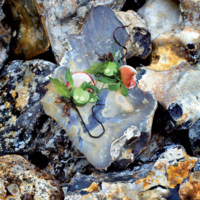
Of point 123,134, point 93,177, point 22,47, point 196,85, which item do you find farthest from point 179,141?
point 22,47

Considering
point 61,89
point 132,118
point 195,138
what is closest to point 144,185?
point 132,118

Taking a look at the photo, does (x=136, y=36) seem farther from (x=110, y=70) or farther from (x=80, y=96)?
(x=80, y=96)

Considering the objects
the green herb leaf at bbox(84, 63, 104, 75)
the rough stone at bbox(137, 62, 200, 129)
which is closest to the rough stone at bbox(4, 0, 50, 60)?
the green herb leaf at bbox(84, 63, 104, 75)

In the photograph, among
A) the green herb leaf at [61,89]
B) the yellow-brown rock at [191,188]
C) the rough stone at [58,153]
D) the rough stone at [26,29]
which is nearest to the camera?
the yellow-brown rock at [191,188]

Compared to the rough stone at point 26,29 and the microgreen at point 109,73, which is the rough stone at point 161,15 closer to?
the microgreen at point 109,73

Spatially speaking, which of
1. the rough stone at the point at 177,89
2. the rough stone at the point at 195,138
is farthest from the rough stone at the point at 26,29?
the rough stone at the point at 195,138

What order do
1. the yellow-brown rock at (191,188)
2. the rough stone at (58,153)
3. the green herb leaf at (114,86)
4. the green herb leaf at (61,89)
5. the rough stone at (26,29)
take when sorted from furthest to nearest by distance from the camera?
1. the rough stone at (26,29)
2. the rough stone at (58,153)
3. the green herb leaf at (114,86)
4. the green herb leaf at (61,89)
5. the yellow-brown rock at (191,188)

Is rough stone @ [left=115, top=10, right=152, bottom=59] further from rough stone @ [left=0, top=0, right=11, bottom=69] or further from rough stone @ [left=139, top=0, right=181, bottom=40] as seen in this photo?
rough stone @ [left=0, top=0, right=11, bottom=69]

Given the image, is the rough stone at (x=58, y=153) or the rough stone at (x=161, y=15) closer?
the rough stone at (x=58, y=153)
